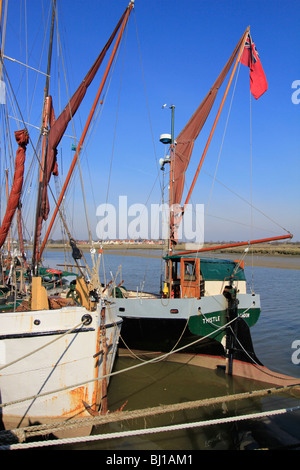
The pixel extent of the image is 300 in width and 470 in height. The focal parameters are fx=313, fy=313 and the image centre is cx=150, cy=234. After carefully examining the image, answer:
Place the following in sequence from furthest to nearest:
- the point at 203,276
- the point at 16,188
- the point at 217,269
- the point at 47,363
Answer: the point at 217,269, the point at 203,276, the point at 16,188, the point at 47,363

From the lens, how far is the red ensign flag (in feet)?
51.5

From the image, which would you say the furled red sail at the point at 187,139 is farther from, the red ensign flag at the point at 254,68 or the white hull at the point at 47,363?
the white hull at the point at 47,363

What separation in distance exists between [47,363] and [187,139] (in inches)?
603

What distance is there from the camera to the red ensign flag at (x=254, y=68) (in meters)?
15.7

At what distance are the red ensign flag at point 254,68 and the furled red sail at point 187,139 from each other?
1856 mm

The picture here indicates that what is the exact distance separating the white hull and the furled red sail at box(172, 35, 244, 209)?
11898 millimetres

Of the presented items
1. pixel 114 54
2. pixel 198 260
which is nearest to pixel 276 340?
pixel 198 260

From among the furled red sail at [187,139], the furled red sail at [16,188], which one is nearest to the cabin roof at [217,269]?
the furled red sail at [187,139]

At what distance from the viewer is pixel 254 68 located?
16.0 m

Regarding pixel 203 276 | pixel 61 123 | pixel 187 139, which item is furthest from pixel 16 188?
pixel 187 139

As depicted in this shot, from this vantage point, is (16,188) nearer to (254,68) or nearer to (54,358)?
(54,358)

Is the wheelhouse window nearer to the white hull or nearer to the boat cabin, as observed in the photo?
the boat cabin

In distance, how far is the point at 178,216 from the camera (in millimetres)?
17969

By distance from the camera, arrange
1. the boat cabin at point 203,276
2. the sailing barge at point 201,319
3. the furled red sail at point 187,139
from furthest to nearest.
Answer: the furled red sail at point 187,139
the boat cabin at point 203,276
the sailing barge at point 201,319
